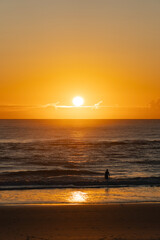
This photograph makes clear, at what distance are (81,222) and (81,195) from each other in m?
6.04

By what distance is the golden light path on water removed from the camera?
56.5ft

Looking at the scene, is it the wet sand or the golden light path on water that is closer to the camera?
the wet sand

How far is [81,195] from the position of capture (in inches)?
752

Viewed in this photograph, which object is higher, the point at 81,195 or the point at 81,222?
the point at 81,195

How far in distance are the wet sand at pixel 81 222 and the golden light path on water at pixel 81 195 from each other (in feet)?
5.02

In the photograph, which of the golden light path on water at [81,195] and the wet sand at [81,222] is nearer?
the wet sand at [81,222]

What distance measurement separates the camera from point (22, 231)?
11.9 m

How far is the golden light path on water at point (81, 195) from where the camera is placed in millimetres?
17236

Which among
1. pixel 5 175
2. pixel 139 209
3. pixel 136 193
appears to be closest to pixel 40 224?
pixel 139 209

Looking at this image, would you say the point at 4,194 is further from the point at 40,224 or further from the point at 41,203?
the point at 40,224

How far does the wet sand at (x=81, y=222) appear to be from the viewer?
37.5 ft

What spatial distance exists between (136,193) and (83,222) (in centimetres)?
752

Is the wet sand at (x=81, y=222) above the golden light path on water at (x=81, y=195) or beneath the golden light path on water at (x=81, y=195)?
beneath

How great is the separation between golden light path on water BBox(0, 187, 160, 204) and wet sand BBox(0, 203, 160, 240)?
1.53 metres
